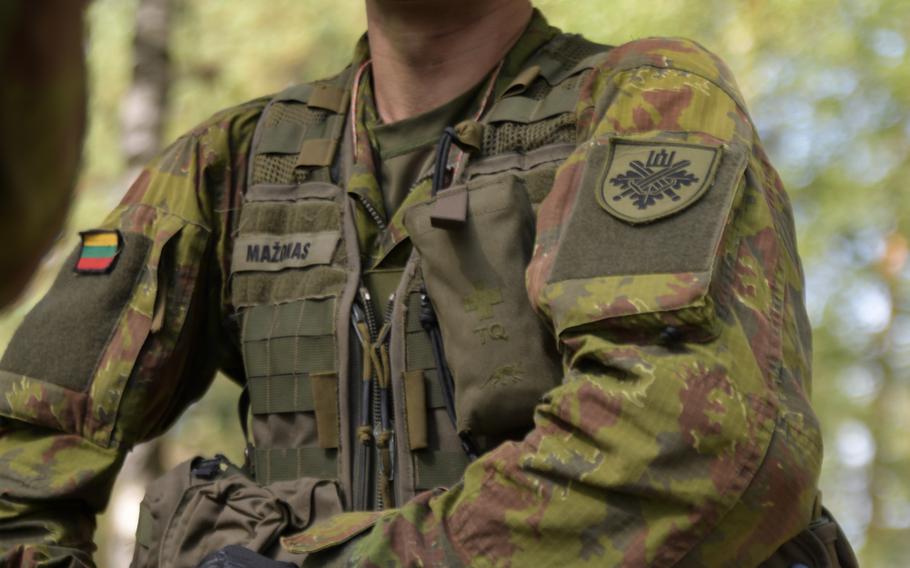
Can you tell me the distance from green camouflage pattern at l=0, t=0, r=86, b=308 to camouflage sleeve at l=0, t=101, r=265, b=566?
2.18 m

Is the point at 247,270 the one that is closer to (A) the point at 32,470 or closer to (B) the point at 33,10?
(A) the point at 32,470

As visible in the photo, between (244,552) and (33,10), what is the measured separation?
1785 mm

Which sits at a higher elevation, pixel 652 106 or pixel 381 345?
pixel 652 106

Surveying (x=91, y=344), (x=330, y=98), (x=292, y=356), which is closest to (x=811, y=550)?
(x=292, y=356)

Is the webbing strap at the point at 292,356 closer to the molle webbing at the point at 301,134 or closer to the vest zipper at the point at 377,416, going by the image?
the vest zipper at the point at 377,416

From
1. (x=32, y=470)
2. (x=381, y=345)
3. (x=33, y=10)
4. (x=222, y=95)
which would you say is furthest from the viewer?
(x=222, y=95)

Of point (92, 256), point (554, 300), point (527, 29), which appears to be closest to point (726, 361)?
point (554, 300)

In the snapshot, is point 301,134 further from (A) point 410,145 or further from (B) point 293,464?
(B) point 293,464

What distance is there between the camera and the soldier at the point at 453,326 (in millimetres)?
2125

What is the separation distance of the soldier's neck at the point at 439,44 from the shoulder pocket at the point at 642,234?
597 millimetres

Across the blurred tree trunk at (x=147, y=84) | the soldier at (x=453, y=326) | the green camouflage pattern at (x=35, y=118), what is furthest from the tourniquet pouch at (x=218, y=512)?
the blurred tree trunk at (x=147, y=84)

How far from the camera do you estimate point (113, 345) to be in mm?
2926

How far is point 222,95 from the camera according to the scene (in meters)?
11.2

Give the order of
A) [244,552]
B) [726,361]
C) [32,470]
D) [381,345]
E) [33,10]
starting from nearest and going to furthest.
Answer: [33,10] → [726,361] → [244,552] → [381,345] → [32,470]
